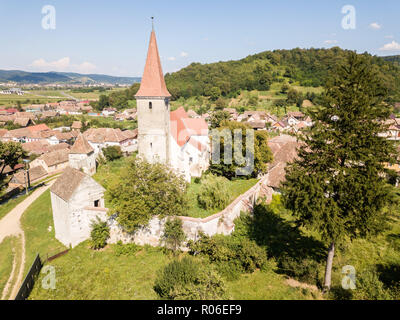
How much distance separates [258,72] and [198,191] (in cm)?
12074

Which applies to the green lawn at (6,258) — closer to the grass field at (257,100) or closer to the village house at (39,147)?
the village house at (39,147)

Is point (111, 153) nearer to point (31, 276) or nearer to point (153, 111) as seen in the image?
point (153, 111)

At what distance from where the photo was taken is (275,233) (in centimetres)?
2091

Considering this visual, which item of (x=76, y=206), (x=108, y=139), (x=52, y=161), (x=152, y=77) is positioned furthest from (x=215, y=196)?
(x=108, y=139)

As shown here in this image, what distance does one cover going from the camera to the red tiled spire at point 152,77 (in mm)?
25219

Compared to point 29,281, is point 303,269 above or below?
above

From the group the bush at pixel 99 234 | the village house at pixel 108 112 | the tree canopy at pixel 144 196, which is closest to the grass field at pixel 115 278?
the bush at pixel 99 234

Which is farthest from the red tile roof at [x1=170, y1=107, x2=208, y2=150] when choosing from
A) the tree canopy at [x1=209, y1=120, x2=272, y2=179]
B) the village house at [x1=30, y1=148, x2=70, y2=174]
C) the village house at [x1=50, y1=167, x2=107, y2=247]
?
the village house at [x1=30, y1=148, x2=70, y2=174]

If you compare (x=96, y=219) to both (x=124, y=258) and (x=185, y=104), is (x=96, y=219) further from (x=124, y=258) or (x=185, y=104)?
(x=185, y=104)

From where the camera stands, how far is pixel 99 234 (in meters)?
20.1

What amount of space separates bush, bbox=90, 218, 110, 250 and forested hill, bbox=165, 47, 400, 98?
10426cm
